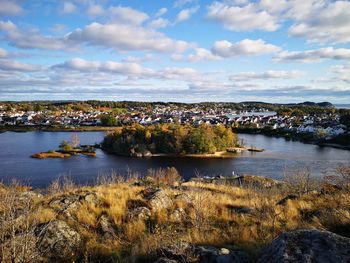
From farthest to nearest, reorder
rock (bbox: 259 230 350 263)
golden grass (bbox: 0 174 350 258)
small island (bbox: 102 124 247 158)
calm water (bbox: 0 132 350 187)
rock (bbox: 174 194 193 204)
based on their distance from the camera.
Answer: small island (bbox: 102 124 247 158) → calm water (bbox: 0 132 350 187) → rock (bbox: 174 194 193 204) → golden grass (bbox: 0 174 350 258) → rock (bbox: 259 230 350 263)

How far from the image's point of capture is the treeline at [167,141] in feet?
218

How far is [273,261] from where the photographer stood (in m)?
3.19

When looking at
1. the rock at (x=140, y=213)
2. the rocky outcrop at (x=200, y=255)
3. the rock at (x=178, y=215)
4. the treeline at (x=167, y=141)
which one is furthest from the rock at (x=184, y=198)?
the treeline at (x=167, y=141)

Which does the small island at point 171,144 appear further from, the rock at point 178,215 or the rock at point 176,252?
the rock at point 176,252

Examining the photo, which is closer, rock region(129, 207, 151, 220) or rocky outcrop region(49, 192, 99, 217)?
rock region(129, 207, 151, 220)

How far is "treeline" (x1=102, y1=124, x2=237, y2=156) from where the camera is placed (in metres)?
66.4

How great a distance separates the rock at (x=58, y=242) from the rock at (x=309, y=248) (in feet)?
9.88

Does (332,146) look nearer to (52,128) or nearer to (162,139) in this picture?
(162,139)

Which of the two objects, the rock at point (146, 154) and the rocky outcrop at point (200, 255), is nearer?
the rocky outcrop at point (200, 255)

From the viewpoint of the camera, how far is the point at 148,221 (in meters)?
7.07

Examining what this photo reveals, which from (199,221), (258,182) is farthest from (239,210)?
(258,182)

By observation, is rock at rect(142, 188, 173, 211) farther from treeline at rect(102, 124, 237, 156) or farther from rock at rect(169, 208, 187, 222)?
treeline at rect(102, 124, 237, 156)

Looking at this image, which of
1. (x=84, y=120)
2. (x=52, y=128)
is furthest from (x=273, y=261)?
(x=84, y=120)

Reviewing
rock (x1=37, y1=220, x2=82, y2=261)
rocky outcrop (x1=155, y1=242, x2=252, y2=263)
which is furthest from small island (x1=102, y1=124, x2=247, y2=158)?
rocky outcrop (x1=155, y1=242, x2=252, y2=263)
